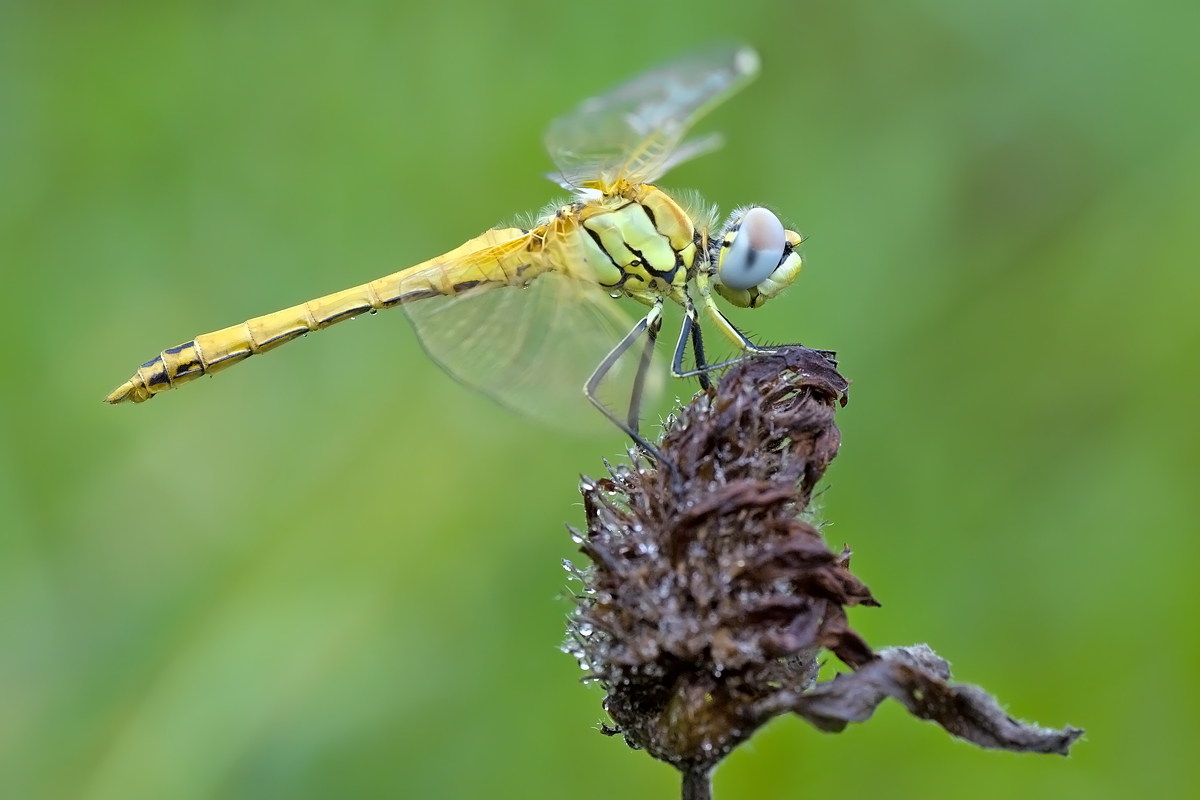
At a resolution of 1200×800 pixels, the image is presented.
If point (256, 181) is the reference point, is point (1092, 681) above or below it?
below

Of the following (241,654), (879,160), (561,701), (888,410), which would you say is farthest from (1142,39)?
(241,654)

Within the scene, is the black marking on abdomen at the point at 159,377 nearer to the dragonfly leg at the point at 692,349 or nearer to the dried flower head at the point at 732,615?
the dragonfly leg at the point at 692,349

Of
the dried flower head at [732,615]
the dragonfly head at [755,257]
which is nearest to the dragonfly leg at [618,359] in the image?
the dragonfly head at [755,257]

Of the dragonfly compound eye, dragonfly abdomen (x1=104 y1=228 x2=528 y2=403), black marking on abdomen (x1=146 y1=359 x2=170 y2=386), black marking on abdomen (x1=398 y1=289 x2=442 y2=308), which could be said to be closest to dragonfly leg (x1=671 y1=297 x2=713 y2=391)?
the dragonfly compound eye

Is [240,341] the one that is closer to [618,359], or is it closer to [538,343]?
[538,343]

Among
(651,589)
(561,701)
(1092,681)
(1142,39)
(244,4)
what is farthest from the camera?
(244,4)

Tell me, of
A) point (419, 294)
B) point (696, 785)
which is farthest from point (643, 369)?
point (696, 785)

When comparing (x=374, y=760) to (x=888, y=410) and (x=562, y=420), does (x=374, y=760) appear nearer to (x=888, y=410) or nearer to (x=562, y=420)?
(x=562, y=420)

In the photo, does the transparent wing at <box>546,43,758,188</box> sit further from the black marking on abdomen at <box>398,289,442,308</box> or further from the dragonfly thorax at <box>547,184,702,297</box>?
the black marking on abdomen at <box>398,289,442,308</box>
